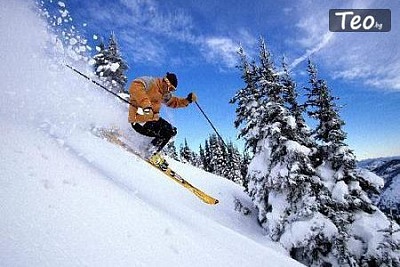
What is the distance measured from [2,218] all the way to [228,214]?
2012 centimetres

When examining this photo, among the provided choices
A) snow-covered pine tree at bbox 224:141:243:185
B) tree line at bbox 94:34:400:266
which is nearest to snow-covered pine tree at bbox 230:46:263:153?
tree line at bbox 94:34:400:266

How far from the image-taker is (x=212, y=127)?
15.1m

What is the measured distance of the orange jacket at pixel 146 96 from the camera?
9.25m

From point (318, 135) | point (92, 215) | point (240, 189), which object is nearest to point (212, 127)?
point (318, 135)

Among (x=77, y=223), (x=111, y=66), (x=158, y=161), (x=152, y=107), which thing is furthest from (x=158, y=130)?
(x=111, y=66)

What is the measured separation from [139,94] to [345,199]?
13416 millimetres

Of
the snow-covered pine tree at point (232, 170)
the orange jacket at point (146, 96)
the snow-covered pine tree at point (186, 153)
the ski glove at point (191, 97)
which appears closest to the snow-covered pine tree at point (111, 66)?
the ski glove at point (191, 97)

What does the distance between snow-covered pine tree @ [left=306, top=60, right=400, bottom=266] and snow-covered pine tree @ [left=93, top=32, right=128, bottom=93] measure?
19623 millimetres

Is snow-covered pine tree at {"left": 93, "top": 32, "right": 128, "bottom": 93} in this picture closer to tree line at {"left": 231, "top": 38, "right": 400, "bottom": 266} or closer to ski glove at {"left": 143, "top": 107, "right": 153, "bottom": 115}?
tree line at {"left": 231, "top": 38, "right": 400, "bottom": 266}

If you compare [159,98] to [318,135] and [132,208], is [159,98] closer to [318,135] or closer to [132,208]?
[132,208]

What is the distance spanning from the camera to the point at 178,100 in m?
11.4

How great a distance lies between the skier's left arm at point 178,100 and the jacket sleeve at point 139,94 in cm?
176

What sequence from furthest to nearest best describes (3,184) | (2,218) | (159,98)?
(159,98) → (3,184) → (2,218)

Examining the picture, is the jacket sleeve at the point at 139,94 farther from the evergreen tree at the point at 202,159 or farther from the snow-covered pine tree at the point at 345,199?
the evergreen tree at the point at 202,159
